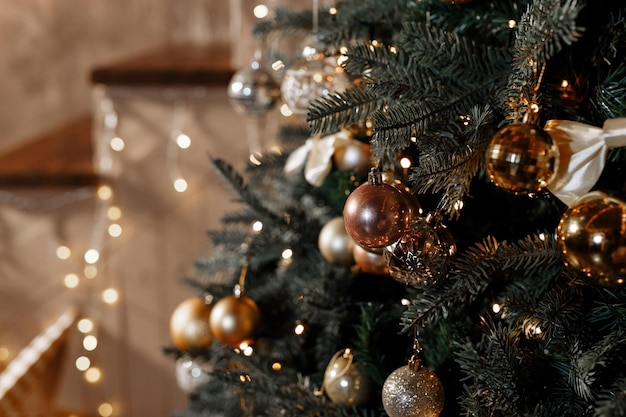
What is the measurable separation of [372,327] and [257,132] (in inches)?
30.0

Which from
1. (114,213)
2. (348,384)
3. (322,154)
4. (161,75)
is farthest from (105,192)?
(348,384)

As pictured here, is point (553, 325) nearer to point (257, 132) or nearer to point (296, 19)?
point (296, 19)

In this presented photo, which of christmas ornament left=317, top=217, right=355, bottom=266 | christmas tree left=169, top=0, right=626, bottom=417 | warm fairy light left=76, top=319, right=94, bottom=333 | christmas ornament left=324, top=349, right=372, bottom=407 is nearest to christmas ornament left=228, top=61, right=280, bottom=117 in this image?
christmas tree left=169, top=0, right=626, bottom=417

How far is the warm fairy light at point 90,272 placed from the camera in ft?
4.47

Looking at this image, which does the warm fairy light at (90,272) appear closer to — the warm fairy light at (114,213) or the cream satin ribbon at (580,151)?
the warm fairy light at (114,213)

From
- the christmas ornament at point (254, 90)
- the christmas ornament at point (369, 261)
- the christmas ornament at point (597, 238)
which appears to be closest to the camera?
the christmas ornament at point (597, 238)

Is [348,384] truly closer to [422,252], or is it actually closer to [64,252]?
[422,252]

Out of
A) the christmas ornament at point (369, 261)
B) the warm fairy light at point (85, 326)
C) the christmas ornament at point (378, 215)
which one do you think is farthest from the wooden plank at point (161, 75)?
the christmas ornament at point (378, 215)

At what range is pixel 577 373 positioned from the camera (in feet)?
1.53

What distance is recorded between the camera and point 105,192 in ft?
4.40

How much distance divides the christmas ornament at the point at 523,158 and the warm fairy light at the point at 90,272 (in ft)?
3.64

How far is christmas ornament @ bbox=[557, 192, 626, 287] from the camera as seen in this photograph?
0.39 m

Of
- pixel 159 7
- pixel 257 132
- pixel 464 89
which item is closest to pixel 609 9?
pixel 464 89

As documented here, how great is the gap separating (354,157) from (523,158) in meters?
0.27
